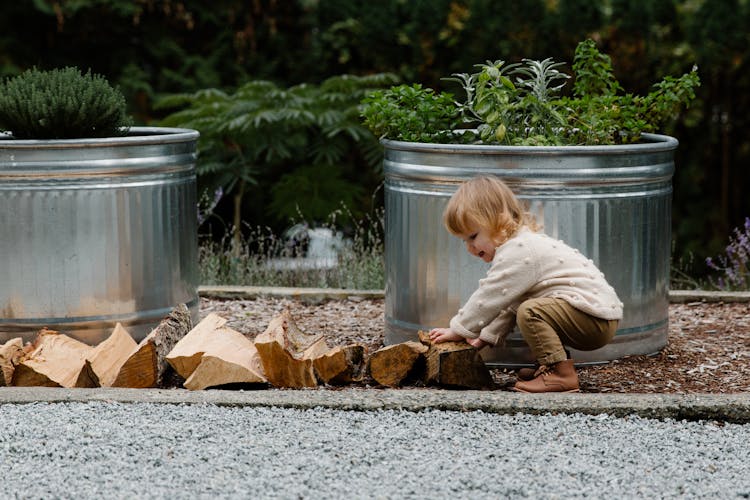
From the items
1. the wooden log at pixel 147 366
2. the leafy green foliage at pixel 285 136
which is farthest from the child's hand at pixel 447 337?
the leafy green foliage at pixel 285 136

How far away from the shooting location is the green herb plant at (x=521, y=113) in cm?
460

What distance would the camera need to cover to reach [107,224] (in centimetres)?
473

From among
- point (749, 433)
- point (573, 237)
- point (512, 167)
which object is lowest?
point (749, 433)

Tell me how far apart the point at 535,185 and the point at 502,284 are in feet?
1.60

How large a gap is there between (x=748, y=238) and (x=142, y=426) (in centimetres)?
480

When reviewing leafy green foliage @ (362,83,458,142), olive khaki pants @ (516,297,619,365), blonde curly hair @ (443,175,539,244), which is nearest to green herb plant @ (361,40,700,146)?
leafy green foliage @ (362,83,458,142)

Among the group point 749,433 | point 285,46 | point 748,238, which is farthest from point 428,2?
point 749,433

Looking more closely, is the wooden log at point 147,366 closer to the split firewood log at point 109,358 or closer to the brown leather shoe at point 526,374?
the split firewood log at point 109,358

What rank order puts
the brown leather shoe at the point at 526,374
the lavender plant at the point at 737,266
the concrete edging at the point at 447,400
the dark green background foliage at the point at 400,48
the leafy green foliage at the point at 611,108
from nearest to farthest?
the concrete edging at the point at 447,400, the brown leather shoe at the point at 526,374, the leafy green foliage at the point at 611,108, the lavender plant at the point at 737,266, the dark green background foliage at the point at 400,48

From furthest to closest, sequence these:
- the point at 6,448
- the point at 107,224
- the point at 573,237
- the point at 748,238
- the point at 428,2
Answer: the point at 428,2
the point at 748,238
the point at 107,224
the point at 573,237
the point at 6,448

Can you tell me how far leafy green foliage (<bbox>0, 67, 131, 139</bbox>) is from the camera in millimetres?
4805

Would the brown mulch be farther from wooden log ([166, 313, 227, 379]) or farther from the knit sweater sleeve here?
wooden log ([166, 313, 227, 379])

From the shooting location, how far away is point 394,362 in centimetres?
416

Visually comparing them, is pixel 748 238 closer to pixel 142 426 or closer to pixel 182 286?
pixel 182 286
